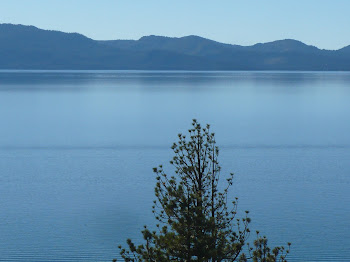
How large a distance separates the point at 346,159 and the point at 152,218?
24571mm

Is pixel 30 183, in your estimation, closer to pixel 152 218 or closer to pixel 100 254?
pixel 152 218

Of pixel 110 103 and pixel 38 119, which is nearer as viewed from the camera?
pixel 38 119

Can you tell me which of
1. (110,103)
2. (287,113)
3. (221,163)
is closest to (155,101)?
(110,103)

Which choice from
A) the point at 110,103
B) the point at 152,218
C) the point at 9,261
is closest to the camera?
the point at 9,261

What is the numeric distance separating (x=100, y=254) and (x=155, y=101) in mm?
93660

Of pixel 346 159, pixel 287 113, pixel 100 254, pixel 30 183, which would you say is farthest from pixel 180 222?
pixel 287 113

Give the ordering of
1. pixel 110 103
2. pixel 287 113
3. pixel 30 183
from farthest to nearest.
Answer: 1. pixel 110 103
2. pixel 287 113
3. pixel 30 183

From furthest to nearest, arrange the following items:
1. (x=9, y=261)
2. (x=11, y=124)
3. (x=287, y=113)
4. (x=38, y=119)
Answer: (x=287, y=113)
(x=38, y=119)
(x=11, y=124)
(x=9, y=261)

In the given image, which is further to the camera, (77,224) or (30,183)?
(30,183)

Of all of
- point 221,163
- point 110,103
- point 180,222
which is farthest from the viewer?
point 110,103

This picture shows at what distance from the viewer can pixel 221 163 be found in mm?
49906

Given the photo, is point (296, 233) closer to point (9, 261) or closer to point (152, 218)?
point (152, 218)

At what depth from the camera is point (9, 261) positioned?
27922mm

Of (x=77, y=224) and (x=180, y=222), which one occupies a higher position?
(x=180, y=222)
